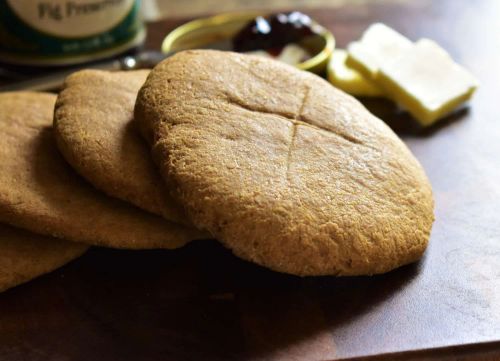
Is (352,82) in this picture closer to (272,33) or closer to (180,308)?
(272,33)

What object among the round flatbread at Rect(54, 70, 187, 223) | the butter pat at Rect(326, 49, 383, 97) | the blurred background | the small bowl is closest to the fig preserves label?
the small bowl

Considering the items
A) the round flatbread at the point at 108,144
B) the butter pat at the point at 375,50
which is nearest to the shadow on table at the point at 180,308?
the round flatbread at the point at 108,144

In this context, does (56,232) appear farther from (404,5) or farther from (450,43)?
(404,5)

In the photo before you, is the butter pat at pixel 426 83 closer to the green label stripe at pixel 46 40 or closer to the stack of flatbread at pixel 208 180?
the stack of flatbread at pixel 208 180

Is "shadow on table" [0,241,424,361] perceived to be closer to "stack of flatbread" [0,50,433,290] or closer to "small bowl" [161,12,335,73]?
"stack of flatbread" [0,50,433,290]

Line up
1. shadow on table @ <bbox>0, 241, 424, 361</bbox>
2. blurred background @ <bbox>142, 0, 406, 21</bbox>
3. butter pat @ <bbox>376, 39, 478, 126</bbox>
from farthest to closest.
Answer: blurred background @ <bbox>142, 0, 406, 21</bbox> → butter pat @ <bbox>376, 39, 478, 126</bbox> → shadow on table @ <bbox>0, 241, 424, 361</bbox>

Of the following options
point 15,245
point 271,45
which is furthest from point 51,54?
point 15,245
